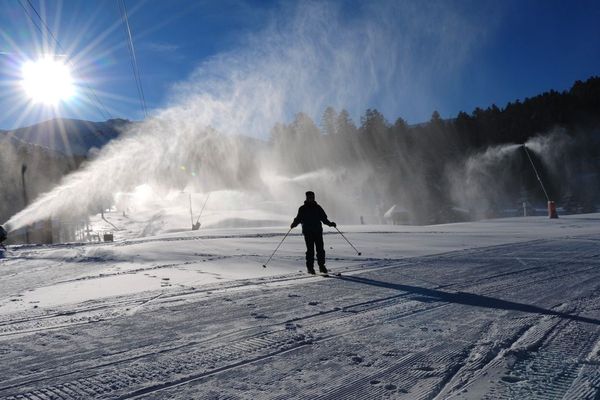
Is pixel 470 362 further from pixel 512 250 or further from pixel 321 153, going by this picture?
pixel 321 153

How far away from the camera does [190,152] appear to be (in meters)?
53.7

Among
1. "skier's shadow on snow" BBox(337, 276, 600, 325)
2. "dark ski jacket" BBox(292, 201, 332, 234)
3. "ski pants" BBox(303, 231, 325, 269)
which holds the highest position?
"dark ski jacket" BBox(292, 201, 332, 234)

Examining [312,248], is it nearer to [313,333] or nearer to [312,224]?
[312,224]

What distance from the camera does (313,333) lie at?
462cm

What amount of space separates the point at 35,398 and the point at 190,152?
52259 mm

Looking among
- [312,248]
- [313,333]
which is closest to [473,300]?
[313,333]

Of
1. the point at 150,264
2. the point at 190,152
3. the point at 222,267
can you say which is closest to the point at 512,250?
the point at 222,267

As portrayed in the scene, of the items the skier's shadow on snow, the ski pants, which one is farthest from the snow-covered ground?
the ski pants

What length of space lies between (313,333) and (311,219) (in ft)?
17.4

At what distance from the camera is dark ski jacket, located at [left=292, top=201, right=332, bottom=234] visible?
9.79 m

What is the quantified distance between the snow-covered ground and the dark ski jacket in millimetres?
1034

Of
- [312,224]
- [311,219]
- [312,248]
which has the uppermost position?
[311,219]

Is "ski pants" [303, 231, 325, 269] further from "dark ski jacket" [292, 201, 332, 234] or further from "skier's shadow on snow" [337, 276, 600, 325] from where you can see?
"skier's shadow on snow" [337, 276, 600, 325]

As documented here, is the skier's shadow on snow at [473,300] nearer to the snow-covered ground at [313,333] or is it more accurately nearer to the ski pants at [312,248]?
the snow-covered ground at [313,333]
